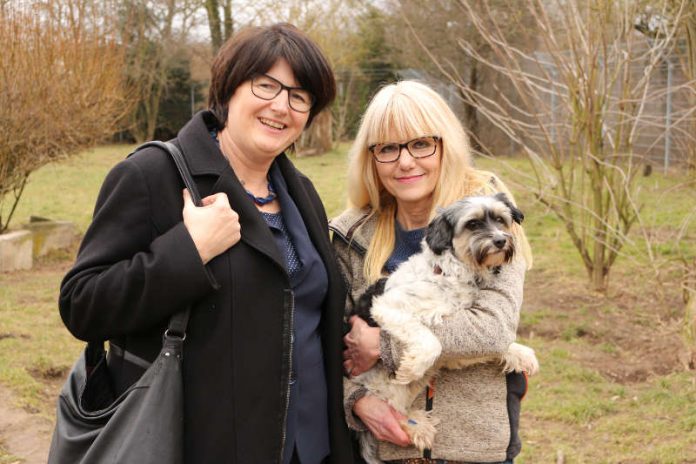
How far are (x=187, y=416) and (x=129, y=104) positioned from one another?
1567 centimetres

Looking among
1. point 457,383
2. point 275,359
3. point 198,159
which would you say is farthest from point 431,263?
point 198,159

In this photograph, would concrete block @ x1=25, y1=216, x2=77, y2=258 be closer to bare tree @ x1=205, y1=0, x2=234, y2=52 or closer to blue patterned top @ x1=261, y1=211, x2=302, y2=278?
blue patterned top @ x1=261, y1=211, x2=302, y2=278

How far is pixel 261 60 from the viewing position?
267 cm

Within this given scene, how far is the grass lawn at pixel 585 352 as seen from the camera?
5773 mm

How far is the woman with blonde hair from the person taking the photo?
282 centimetres

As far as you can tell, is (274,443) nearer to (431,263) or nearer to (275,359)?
(275,359)

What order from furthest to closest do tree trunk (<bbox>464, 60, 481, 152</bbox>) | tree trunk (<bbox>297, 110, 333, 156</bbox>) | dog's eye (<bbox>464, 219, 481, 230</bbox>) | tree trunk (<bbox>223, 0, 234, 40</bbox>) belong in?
tree trunk (<bbox>223, 0, 234, 40</bbox>) < tree trunk (<bbox>297, 110, 333, 156</bbox>) < tree trunk (<bbox>464, 60, 481, 152</bbox>) < dog's eye (<bbox>464, 219, 481, 230</bbox>)

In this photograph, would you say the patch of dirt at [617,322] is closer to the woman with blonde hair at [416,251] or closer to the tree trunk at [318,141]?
the woman with blonde hair at [416,251]

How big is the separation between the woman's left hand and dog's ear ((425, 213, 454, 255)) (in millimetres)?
461

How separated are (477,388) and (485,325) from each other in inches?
11.9

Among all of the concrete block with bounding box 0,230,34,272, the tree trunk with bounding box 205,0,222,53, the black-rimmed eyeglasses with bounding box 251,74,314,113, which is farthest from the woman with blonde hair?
the tree trunk with bounding box 205,0,222,53

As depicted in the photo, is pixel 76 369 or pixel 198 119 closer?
pixel 76 369

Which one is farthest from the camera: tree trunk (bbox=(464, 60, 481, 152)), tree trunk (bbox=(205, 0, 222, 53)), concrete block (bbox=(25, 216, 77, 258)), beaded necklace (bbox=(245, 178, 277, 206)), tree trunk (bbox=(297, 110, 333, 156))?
tree trunk (bbox=(205, 0, 222, 53))

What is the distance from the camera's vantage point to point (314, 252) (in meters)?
2.82
